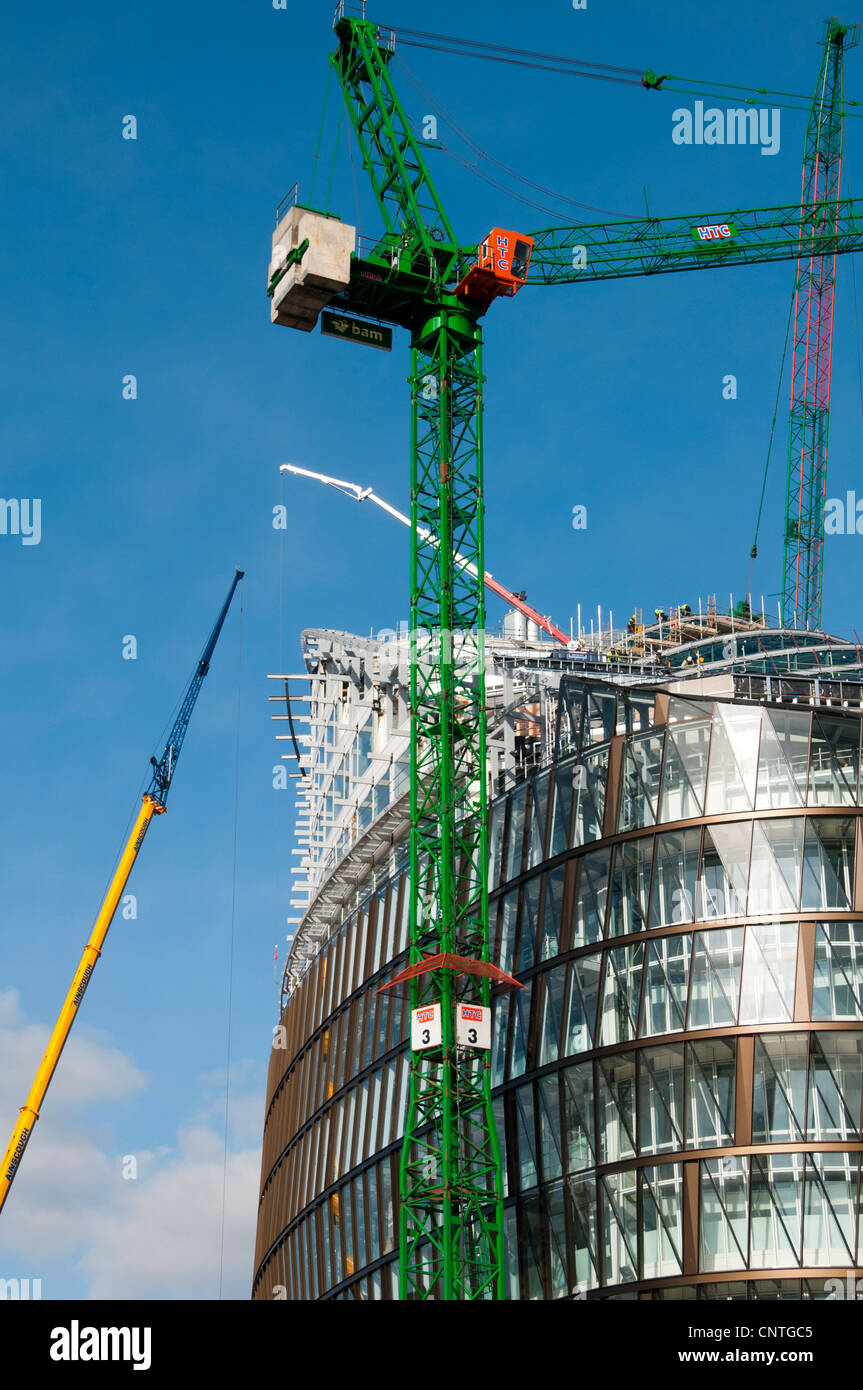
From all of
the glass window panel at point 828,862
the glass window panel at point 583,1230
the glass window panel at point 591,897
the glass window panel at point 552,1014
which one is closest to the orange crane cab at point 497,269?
the glass window panel at point 591,897

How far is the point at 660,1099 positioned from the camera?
62906 mm

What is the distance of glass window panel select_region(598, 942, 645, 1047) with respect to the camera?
212 feet

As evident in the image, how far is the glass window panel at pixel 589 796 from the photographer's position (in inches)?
2694

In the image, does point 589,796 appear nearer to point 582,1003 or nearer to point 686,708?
point 686,708

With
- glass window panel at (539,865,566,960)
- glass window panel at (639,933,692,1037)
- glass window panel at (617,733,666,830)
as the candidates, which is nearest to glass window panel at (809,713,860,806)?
glass window panel at (617,733,666,830)

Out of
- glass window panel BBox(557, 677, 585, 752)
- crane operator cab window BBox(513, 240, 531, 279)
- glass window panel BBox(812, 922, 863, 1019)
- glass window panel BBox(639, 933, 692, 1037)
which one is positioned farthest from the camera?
crane operator cab window BBox(513, 240, 531, 279)

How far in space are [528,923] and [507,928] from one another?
1613 mm

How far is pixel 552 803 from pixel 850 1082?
16436mm

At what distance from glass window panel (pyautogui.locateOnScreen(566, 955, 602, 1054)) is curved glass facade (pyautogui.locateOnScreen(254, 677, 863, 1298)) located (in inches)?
3.3

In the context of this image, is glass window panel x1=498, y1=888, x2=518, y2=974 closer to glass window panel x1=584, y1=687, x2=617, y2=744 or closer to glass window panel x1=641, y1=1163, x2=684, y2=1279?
glass window panel x1=584, y1=687, x2=617, y2=744

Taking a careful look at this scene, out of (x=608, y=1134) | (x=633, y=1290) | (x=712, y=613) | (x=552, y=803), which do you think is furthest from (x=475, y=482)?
(x=712, y=613)

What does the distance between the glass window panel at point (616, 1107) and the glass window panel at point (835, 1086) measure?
20.9 ft

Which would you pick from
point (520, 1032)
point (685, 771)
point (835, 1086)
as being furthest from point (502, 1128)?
point (685, 771)

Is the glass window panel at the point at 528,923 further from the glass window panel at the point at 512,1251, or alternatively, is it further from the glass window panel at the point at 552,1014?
the glass window panel at the point at 512,1251
